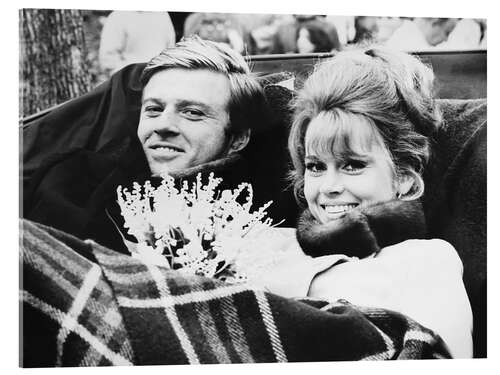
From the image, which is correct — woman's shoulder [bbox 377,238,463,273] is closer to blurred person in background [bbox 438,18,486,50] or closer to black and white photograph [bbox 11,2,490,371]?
black and white photograph [bbox 11,2,490,371]

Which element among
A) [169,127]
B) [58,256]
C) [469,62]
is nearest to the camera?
[58,256]

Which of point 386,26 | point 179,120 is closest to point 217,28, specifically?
point 179,120

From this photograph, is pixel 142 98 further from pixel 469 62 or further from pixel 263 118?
pixel 469 62

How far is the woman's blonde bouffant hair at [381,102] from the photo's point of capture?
391 cm

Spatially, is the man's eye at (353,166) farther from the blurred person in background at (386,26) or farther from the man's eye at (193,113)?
the man's eye at (193,113)

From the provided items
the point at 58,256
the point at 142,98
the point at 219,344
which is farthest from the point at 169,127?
the point at 219,344

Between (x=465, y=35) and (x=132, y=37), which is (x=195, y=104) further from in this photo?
(x=465, y=35)

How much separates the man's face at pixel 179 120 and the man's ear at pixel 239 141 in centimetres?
7

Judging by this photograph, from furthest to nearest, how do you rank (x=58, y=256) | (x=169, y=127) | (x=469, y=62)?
(x=469, y=62), (x=169, y=127), (x=58, y=256)

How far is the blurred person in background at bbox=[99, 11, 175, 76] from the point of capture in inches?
148

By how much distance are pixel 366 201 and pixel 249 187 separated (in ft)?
1.86

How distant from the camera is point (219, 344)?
11.7ft

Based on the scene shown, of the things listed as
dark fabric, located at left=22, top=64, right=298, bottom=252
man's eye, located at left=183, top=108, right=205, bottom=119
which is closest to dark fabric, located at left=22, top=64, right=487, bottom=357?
dark fabric, located at left=22, top=64, right=298, bottom=252

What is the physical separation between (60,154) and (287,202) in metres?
1.08
